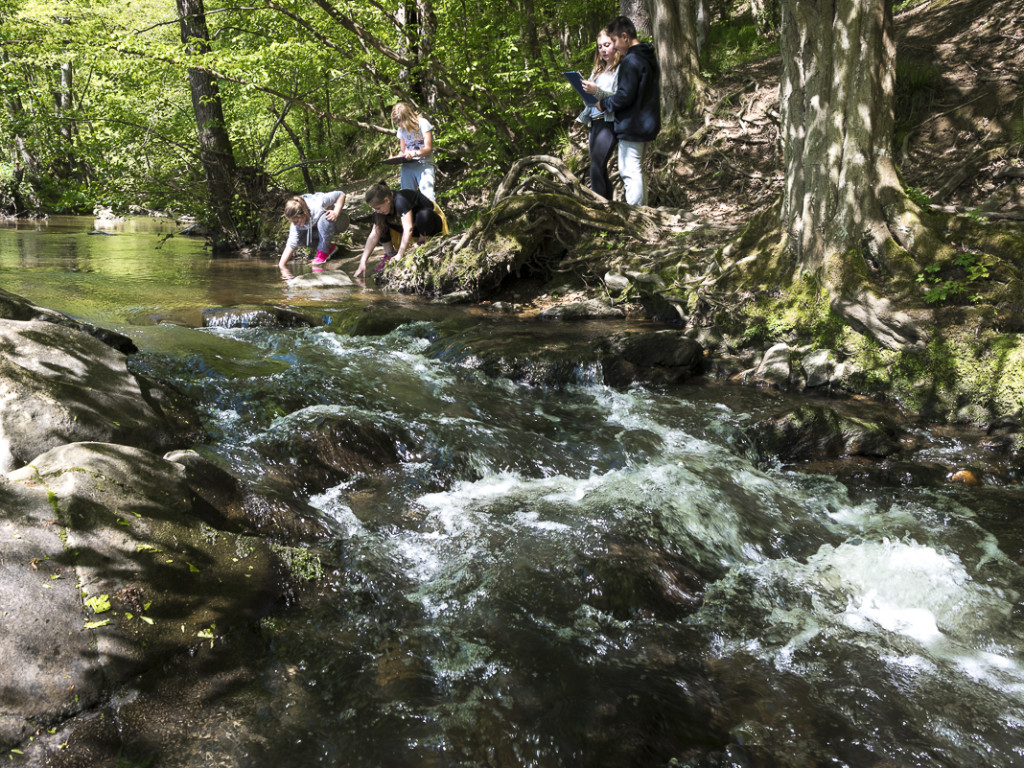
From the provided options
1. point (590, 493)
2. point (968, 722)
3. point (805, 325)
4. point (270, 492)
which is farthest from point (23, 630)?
point (805, 325)

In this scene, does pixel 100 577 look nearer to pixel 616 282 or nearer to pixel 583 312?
pixel 583 312

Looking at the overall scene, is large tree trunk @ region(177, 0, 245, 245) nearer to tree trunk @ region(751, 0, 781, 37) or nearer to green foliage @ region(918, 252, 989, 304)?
tree trunk @ region(751, 0, 781, 37)

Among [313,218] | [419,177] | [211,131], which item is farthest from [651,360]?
[211,131]

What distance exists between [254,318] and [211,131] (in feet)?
29.5

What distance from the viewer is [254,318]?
8.16 meters

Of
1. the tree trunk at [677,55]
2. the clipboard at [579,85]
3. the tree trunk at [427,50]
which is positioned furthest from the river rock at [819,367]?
the tree trunk at [427,50]

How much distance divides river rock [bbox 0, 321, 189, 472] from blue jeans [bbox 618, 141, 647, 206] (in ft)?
21.9

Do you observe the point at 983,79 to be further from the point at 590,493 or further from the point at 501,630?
the point at 501,630

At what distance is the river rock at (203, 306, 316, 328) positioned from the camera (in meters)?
8.07

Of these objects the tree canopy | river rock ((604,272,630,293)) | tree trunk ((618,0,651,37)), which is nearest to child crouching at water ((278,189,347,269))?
Result: the tree canopy

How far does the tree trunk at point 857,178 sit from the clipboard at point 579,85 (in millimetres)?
2542

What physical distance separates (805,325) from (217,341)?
5.79 meters

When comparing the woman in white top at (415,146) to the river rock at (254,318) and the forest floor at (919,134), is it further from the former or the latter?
the river rock at (254,318)

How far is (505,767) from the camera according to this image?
257 centimetres
